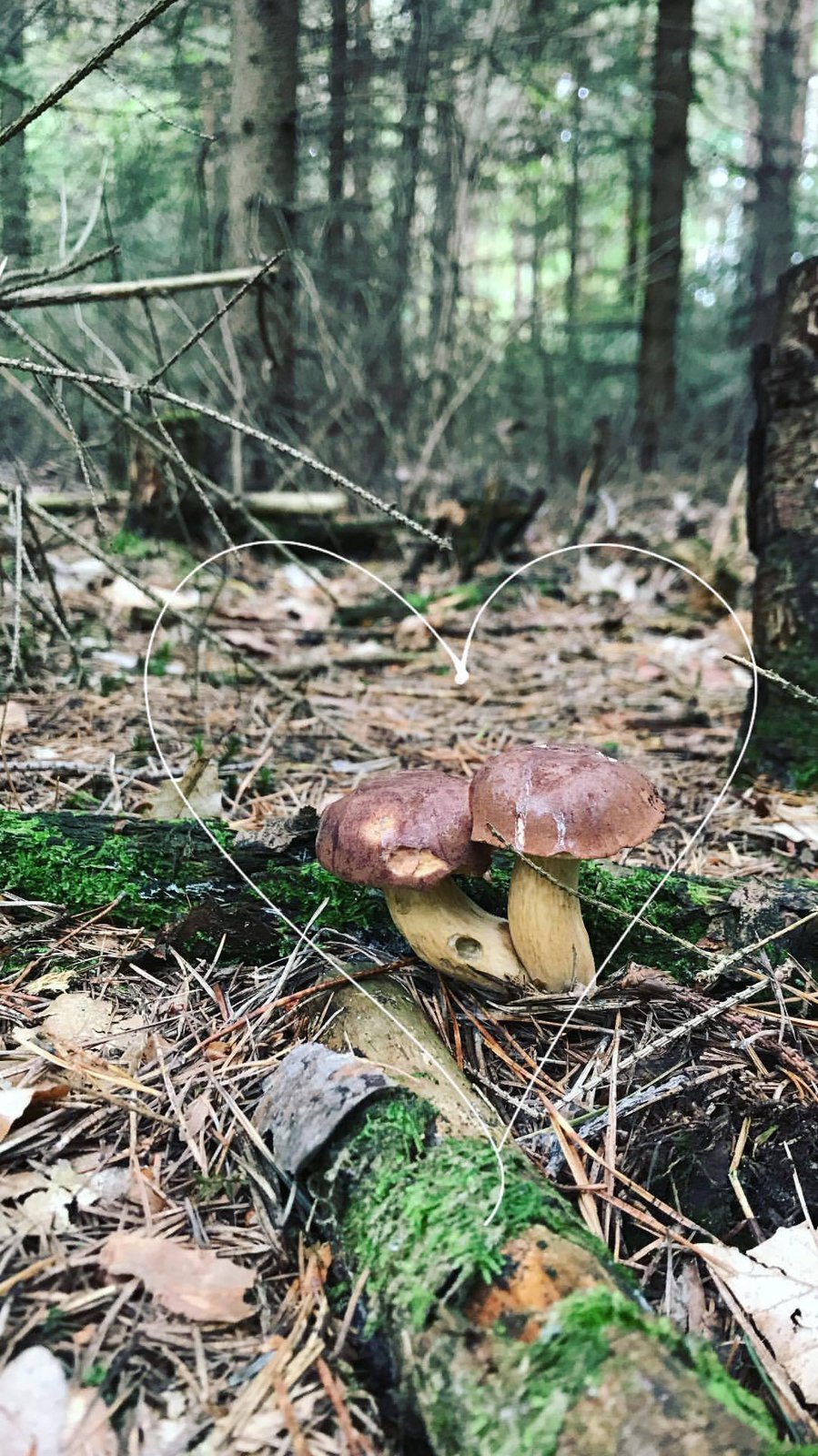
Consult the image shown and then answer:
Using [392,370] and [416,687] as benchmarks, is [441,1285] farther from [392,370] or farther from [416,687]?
[392,370]

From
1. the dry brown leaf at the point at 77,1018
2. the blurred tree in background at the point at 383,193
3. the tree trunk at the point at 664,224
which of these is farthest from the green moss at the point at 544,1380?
the tree trunk at the point at 664,224

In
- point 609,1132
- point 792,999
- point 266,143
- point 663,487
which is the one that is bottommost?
point 609,1132

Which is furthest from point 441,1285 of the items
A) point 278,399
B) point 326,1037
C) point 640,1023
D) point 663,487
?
point 663,487

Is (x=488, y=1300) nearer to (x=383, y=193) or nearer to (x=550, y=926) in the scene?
(x=550, y=926)

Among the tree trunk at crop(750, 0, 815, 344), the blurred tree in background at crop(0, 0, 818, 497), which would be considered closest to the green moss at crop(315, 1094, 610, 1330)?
the blurred tree in background at crop(0, 0, 818, 497)

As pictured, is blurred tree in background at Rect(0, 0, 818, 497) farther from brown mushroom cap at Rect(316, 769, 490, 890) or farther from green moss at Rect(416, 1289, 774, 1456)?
green moss at Rect(416, 1289, 774, 1456)

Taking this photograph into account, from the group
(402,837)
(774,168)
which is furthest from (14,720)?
(774,168)
